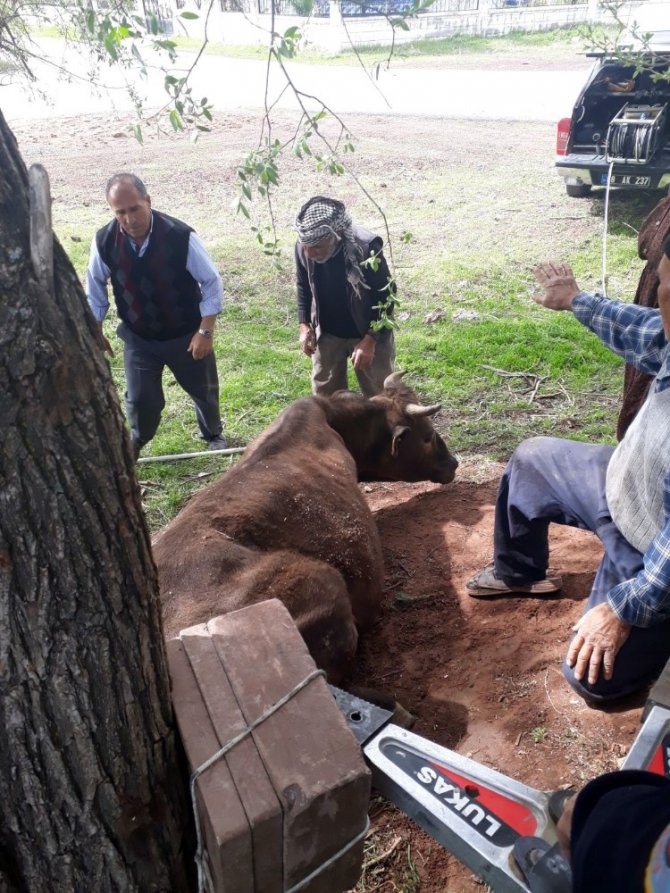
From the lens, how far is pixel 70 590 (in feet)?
5.26

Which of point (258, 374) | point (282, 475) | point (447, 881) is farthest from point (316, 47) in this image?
point (447, 881)

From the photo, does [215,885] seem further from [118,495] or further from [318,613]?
[318,613]

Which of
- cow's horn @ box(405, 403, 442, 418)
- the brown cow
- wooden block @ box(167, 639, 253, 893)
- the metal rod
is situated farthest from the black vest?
wooden block @ box(167, 639, 253, 893)

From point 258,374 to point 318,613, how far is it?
15.3 feet

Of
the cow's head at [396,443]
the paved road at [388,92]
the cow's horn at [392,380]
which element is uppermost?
the paved road at [388,92]

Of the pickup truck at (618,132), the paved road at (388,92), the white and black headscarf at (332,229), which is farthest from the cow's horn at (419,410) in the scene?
the paved road at (388,92)

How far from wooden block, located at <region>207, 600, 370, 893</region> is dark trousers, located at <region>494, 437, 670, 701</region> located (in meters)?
1.97

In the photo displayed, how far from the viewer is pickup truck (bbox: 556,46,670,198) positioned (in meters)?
10.8

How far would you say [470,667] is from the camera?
4.43m

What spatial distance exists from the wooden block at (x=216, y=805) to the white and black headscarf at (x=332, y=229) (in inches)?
195

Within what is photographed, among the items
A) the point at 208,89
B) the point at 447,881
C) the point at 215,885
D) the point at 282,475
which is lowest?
the point at 447,881

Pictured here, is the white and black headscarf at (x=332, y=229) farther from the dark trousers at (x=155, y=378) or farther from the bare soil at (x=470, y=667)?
the bare soil at (x=470, y=667)

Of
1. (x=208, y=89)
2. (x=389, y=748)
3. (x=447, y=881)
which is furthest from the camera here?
(x=208, y=89)

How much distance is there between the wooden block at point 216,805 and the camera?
5.14 ft
